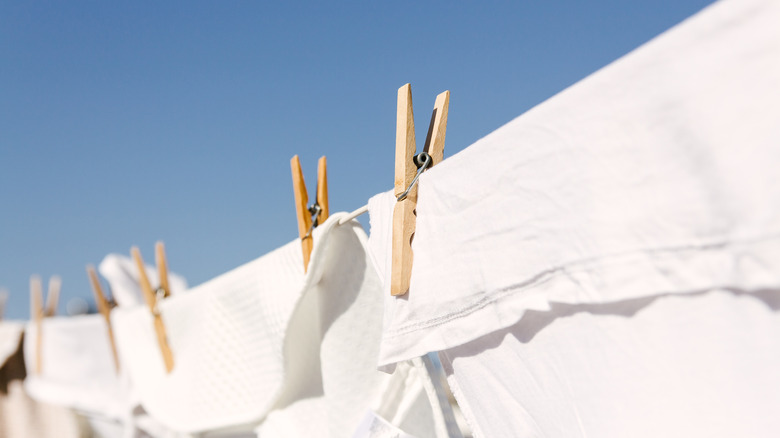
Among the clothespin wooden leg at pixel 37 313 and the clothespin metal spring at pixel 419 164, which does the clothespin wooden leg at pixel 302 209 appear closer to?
the clothespin metal spring at pixel 419 164

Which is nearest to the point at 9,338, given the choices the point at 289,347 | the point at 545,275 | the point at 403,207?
the point at 289,347

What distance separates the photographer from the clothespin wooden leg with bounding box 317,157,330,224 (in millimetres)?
773

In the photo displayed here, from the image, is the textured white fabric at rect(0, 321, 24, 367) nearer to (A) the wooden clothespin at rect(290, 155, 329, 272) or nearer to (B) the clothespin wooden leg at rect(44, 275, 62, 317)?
(B) the clothespin wooden leg at rect(44, 275, 62, 317)

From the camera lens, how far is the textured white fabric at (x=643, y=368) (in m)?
0.34

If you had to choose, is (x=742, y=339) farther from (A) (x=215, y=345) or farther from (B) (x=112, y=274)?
(B) (x=112, y=274)

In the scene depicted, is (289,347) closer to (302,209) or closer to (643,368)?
(302,209)

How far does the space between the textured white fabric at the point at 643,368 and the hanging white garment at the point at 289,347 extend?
263mm

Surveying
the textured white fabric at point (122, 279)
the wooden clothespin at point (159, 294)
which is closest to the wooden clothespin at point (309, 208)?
the wooden clothespin at point (159, 294)

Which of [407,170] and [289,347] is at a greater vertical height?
[407,170]

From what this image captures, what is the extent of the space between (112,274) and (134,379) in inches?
13.6

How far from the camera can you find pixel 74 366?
1.39m

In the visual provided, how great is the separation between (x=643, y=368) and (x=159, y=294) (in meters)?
0.99

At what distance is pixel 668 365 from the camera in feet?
1.24

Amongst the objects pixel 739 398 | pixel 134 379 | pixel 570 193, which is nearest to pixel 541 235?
pixel 570 193
